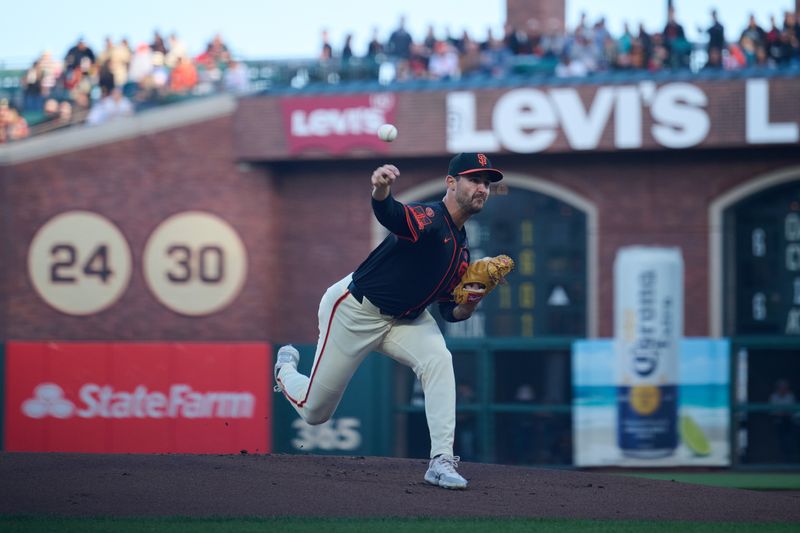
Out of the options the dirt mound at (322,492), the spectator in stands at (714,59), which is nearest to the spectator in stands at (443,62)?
the spectator in stands at (714,59)

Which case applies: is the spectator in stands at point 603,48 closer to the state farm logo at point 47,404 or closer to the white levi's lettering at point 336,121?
the white levi's lettering at point 336,121

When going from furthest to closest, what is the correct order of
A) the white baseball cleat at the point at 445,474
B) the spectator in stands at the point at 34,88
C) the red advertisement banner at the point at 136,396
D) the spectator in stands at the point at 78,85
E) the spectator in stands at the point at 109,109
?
the spectator in stands at the point at 34,88, the spectator in stands at the point at 78,85, the spectator in stands at the point at 109,109, the red advertisement banner at the point at 136,396, the white baseball cleat at the point at 445,474

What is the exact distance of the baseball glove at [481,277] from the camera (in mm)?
7789

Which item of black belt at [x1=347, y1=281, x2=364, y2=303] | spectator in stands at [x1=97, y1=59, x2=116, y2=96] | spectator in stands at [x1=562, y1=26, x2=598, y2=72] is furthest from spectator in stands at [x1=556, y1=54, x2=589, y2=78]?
black belt at [x1=347, y1=281, x2=364, y2=303]

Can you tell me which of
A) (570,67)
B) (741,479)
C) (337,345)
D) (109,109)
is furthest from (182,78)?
(337,345)

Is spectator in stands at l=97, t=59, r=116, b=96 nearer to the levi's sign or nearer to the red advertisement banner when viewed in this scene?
the red advertisement banner

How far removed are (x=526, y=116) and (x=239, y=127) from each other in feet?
15.9

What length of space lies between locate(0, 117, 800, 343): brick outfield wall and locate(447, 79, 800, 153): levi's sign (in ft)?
2.12

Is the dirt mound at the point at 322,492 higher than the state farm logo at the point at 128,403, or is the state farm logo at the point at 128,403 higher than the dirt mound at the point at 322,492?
the dirt mound at the point at 322,492

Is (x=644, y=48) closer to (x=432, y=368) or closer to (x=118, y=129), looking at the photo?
(x=118, y=129)

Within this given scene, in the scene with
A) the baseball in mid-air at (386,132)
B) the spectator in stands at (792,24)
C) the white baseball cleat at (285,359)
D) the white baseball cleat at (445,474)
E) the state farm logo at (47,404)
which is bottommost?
the state farm logo at (47,404)

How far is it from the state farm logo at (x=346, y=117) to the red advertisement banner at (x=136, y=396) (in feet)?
12.2

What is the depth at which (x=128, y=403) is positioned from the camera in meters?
18.5

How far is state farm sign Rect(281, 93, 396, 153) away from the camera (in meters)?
18.9
